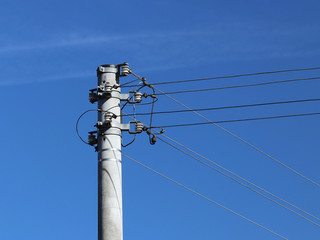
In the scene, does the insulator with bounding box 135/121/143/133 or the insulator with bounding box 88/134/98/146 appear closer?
the insulator with bounding box 88/134/98/146

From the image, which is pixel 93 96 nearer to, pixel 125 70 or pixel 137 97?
pixel 125 70

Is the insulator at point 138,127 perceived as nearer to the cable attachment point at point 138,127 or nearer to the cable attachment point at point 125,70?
the cable attachment point at point 138,127

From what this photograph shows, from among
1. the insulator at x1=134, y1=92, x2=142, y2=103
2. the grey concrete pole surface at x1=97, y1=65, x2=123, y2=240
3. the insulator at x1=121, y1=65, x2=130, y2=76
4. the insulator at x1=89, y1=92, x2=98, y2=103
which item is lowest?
the grey concrete pole surface at x1=97, y1=65, x2=123, y2=240

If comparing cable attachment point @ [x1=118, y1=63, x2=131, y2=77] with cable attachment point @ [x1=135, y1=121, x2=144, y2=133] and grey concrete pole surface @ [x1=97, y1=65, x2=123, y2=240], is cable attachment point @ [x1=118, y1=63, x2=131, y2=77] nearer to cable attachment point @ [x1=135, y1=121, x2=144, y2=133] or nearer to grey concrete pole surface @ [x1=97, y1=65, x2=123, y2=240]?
grey concrete pole surface @ [x1=97, y1=65, x2=123, y2=240]

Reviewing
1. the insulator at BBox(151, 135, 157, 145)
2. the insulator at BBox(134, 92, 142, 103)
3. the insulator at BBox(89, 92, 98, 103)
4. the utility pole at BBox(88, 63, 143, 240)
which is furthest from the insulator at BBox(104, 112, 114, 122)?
the insulator at BBox(151, 135, 157, 145)

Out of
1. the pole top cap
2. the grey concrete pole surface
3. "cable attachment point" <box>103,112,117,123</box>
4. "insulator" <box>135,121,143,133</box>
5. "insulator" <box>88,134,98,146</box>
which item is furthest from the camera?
"insulator" <box>135,121,143,133</box>

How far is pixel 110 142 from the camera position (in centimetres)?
1312

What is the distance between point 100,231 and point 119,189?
937 millimetres

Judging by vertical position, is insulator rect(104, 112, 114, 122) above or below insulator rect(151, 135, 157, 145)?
below

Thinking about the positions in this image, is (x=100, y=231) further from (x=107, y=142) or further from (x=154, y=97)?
(x=154, y=97)

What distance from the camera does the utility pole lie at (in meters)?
12.5

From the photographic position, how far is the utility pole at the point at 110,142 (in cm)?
1248

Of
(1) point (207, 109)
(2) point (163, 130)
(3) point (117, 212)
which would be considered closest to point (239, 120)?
(1) point (207, 109)

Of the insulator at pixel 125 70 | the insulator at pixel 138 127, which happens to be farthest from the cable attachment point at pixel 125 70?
the insulator at pixel 138 127
